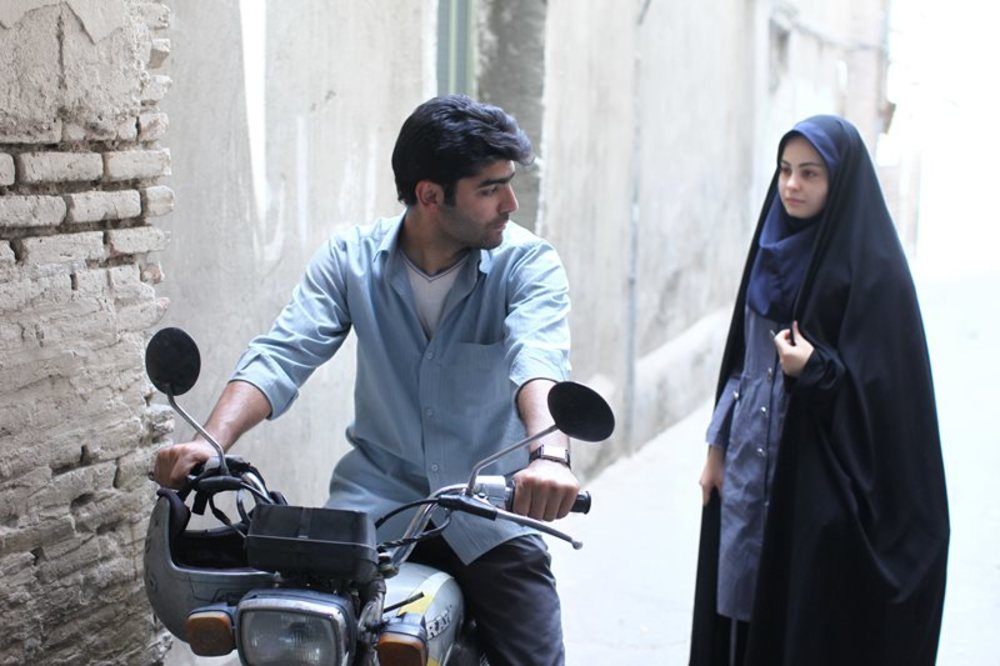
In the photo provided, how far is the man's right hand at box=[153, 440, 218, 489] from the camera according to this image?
2521 millimetres

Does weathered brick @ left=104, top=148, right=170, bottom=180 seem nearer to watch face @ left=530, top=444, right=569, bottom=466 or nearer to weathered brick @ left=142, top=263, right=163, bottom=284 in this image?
weathered brick @ left=142, top=263, right=163, bottom=284

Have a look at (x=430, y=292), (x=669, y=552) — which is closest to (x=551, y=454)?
(x=430, y=292)

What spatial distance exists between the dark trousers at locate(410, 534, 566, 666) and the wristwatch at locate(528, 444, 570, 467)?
1.46ft

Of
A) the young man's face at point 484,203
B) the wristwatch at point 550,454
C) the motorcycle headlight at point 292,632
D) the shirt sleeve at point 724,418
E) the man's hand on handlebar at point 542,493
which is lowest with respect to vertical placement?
the shirt sleeve at point 724,418

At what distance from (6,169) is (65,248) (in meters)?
0.25

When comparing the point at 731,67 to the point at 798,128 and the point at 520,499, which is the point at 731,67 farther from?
the point at 520,499

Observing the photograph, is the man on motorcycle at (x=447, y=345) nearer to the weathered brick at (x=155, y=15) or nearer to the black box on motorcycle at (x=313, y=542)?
the black box on motorcycle at (x=313, y=542)

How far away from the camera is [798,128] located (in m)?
3.80

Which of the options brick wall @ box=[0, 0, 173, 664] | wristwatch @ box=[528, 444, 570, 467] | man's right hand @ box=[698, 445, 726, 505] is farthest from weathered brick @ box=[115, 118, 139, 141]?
man's right hand @ box=[698, 445, 726, 505]

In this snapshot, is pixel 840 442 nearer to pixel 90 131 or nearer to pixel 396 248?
pixel 396 248

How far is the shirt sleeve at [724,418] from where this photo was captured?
3.96 meters

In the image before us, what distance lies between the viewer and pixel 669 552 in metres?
6.35

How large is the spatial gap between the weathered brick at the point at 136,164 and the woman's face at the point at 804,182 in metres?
1.65

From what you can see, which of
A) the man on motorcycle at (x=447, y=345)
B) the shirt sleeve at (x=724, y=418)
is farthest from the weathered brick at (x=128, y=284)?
the shirt sleeve at (x=724, y=418)
